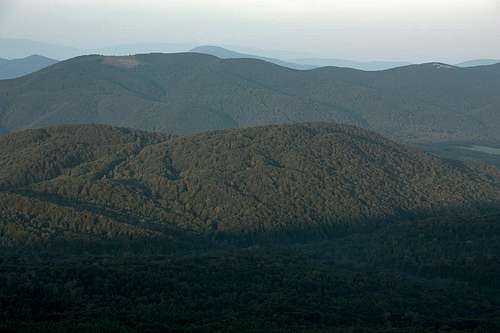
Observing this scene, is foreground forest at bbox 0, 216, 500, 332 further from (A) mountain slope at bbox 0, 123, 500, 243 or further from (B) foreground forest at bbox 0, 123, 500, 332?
(A) mountain slope at bbox 0, 123, 500, 243

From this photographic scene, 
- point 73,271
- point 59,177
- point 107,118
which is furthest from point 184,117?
point 73,271

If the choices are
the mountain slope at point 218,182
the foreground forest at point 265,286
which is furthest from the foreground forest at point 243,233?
the mountain slope at point 218,182

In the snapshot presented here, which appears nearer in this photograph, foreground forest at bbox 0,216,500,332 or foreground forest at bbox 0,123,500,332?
foreground forest at bbox 0,216,500,332

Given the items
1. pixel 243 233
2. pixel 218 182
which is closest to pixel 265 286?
pixel 243 233

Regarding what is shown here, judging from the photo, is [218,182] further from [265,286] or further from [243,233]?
[265,286]

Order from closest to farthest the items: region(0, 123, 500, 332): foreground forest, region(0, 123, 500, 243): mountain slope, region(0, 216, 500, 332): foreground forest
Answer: region(0, 216, 500, 332): foreground forest → region(0, 123, 500, 332): foreground forest → region(0, 123, 500, 243): mountain slope

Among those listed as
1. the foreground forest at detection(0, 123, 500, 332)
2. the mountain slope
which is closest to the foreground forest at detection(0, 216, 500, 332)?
the foreground forest at detection(0, 123, 500, 332)

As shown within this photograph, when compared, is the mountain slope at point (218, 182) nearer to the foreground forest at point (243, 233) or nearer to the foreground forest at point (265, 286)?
the foreground forest at point (243, 233)

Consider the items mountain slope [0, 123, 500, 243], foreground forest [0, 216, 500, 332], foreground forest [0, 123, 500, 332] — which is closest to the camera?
foreground forest [0, 216, 500, 332]
